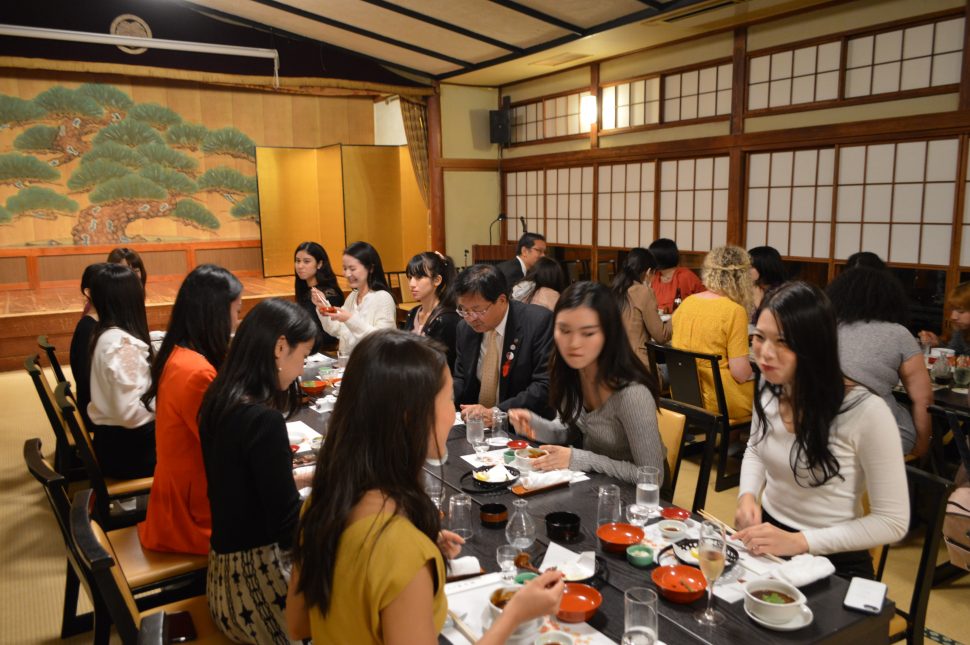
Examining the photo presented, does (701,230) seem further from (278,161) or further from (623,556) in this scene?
(278,161)

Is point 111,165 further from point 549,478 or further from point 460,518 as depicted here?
point 460,518

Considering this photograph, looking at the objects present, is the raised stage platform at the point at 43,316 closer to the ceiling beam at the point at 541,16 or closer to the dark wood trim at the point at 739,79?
the ceiling beam at the point at 541,16

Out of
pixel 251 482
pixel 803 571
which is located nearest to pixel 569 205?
pixel 251 482

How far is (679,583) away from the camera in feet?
5.01

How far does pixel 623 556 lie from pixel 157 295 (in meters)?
8.30

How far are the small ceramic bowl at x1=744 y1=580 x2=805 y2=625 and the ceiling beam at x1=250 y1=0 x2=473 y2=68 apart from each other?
7.27m

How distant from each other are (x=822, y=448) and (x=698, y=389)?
6.84ft

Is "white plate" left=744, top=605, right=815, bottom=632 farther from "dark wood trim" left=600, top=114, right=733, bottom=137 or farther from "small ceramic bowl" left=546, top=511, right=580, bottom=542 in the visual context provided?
"dark wood trim" left=600, top=114, right=733, bottom=137

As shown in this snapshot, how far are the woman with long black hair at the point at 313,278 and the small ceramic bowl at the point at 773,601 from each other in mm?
3695

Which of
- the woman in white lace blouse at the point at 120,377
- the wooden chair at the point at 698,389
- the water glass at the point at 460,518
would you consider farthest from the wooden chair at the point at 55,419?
the wooden chair at the point at 698,389

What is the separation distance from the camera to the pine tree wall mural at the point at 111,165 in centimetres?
865

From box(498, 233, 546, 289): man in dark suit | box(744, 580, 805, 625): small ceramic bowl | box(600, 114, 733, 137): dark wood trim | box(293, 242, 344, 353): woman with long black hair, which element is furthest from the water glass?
box(600, 114, 733, 137): dark wood trim

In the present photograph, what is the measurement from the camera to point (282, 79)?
816 cm

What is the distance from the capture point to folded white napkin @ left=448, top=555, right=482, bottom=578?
62.9 inches
